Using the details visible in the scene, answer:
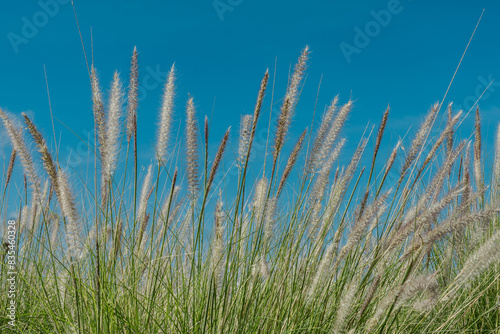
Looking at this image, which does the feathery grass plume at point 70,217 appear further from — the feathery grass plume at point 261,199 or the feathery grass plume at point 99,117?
the feathery grass plume at point 261,199

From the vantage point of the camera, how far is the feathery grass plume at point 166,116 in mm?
2371

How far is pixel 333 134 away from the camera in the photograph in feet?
8.14

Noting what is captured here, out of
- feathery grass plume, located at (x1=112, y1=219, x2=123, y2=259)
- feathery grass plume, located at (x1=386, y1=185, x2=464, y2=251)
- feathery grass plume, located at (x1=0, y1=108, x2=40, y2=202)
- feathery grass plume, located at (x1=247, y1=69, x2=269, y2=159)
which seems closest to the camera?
feathery grass plume, located at (x1=386, y1=185, x2=464, y2=251)

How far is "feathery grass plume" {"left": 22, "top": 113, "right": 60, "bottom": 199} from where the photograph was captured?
1.84 meters

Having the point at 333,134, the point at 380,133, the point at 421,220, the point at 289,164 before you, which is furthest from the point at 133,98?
the point at 421,220

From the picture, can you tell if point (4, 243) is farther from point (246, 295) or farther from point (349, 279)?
point (349, 279)

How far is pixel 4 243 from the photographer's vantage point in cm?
327

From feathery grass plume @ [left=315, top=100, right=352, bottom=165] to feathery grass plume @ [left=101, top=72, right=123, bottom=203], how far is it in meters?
1.00

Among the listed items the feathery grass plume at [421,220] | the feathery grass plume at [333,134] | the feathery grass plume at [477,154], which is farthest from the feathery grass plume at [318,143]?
the feathery grass plume at [477,154]

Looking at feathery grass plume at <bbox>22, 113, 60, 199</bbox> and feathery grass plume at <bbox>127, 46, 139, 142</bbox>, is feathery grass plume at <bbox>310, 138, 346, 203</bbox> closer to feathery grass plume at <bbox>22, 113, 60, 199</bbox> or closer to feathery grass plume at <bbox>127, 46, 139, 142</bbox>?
feathery grass plume at <bbox>127, 46, 139, 142</bbox>

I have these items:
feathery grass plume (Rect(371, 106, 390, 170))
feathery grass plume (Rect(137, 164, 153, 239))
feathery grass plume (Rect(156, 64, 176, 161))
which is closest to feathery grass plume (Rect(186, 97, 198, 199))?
feathery grass plume (Rect(156, 64, 176, 161))

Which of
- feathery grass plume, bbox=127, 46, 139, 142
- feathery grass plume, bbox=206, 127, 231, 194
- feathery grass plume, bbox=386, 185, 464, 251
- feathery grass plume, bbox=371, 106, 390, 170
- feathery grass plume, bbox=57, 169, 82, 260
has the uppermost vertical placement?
feathery grass plume, bbox=127, 46, 139, 142

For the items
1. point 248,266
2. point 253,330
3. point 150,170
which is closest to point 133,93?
point 150,170

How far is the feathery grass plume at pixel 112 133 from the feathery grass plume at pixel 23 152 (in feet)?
0.97
